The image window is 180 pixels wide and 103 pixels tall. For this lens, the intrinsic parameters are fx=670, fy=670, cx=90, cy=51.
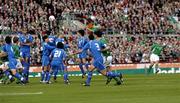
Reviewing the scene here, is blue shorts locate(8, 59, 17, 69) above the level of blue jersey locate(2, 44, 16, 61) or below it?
below

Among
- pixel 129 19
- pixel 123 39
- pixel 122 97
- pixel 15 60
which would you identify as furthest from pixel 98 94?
pixel 129 19

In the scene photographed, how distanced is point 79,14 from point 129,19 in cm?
402

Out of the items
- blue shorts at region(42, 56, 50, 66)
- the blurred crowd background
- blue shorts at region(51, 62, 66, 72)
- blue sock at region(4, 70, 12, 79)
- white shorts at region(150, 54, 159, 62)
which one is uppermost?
the blurred crowd background

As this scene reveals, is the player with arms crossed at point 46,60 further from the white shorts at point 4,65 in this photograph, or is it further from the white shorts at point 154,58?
the white shorts at point 154,58

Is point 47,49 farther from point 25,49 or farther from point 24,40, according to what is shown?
point 24,40

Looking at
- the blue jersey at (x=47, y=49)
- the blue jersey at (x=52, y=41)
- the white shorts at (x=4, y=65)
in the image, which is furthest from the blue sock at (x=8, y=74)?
the blue jersey at (x=52, y=41)

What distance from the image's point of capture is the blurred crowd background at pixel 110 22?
152 ft

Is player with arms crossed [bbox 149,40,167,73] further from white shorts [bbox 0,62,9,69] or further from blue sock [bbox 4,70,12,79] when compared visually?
white shorts [bbox 0,62,9,69]

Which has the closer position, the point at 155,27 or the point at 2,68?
the point at 2,68

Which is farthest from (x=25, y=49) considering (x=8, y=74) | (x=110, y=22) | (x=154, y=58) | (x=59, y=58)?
(x=110, y=22)

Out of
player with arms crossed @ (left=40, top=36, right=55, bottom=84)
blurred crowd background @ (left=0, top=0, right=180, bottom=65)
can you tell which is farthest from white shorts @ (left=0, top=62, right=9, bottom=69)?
blurred crowd background @ (left=0, top=0, right=180, bottom=65)

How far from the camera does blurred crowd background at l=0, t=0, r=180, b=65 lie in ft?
152

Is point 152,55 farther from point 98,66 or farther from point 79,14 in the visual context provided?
point 98,66

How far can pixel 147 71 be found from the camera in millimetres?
47000
